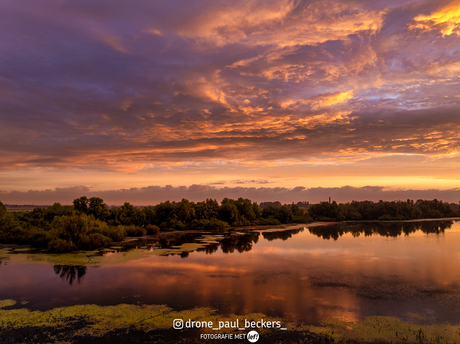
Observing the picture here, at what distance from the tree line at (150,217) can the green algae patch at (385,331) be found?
29.8 m

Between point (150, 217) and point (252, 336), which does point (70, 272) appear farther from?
point (150, 217)

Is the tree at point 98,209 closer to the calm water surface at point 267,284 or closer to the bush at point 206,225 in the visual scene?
the bush at point 206,225

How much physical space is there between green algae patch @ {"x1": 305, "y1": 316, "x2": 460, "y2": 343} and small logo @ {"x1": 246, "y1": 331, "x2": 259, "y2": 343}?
8.02ft

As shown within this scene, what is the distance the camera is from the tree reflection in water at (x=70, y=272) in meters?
21.6

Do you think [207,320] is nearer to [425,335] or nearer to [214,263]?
[425,335]

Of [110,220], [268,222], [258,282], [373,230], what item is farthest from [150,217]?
[373,230]

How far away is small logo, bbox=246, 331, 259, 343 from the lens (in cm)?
1201

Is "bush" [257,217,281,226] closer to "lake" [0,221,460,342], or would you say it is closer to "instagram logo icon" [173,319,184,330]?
"lake" [0,221,460,342]

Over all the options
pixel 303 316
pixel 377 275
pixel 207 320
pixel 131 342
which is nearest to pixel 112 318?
pixel 131 342

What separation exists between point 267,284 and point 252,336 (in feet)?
26.5

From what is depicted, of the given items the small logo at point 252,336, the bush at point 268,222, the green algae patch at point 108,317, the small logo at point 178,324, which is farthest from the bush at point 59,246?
the bush at point 268,222

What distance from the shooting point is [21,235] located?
3816cm

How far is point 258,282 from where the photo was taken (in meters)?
20.6

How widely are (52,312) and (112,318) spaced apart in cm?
356
